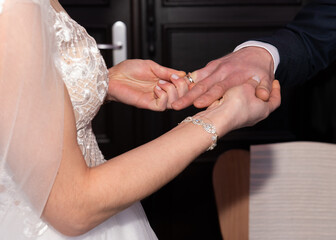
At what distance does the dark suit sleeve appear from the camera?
180 cm

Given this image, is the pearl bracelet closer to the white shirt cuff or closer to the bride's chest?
the bride's chest

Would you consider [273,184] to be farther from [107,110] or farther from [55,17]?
[107,110]

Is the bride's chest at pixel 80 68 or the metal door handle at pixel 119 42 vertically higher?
the bride's chest at pixel 80 68

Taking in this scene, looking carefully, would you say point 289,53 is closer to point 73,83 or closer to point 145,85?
point 145,85

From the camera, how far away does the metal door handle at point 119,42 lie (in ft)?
11.0

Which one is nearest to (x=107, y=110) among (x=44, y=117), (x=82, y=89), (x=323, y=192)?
(x=323, y=192)

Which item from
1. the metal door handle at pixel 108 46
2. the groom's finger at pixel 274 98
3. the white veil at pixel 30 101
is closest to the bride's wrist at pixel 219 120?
the groom's finger at pixel 274 98

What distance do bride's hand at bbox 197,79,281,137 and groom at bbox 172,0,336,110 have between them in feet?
0.86

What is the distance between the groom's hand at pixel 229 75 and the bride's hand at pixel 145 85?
75 millimetres

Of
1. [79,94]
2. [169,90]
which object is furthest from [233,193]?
[79,94]

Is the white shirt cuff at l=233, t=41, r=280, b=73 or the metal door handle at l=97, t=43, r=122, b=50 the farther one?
the metal door handle at l=97, t=43, r=122, b=50

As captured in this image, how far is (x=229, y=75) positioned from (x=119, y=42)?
77.2 inches

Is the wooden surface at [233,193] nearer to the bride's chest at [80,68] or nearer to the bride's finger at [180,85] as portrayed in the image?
the bride's finger at [180,85]

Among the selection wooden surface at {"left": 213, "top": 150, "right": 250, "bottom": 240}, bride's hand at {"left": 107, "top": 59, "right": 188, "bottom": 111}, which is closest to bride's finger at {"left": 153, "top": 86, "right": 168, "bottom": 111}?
bride's hand at {"left": 107, "top": 59, "right": 188, "bottom": 111}
